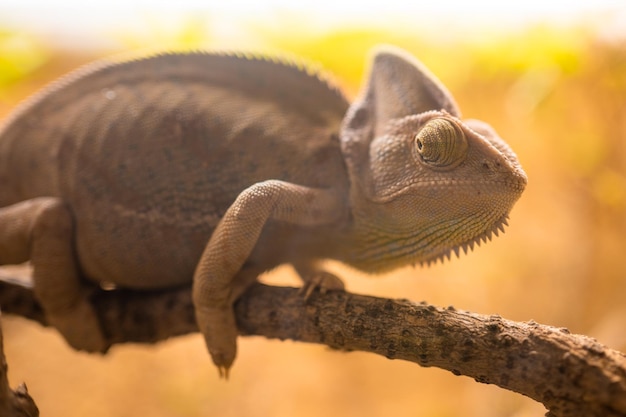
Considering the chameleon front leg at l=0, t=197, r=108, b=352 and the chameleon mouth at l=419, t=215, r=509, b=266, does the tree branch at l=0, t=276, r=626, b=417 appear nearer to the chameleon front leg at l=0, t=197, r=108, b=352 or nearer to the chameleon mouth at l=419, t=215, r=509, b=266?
the chameleon front leg at l=0, t=197, r=108, b=352

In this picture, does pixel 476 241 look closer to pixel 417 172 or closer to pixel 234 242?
pixel 417 172

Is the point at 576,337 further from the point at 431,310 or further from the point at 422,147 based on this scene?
the point at 422,147

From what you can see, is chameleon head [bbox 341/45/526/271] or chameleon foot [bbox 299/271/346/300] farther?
chameleon foot [bbox 299/271/346/300]

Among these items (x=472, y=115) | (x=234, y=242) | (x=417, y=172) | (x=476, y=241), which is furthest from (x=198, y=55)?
(x=472, y=115)

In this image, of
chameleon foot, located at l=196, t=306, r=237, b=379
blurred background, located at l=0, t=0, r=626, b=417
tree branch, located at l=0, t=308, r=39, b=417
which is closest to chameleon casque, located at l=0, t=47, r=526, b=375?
chameleon foot, located at l=196, t=306, r=237, b=379

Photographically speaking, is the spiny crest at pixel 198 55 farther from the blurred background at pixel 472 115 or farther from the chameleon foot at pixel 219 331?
the chameleon foot at pixel 219 331

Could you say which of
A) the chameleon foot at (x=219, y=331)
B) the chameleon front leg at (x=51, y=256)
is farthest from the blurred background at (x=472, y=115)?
the chameleon foot at (x=219, y=331)

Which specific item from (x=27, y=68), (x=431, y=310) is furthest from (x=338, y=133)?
(x=27, y=68)
